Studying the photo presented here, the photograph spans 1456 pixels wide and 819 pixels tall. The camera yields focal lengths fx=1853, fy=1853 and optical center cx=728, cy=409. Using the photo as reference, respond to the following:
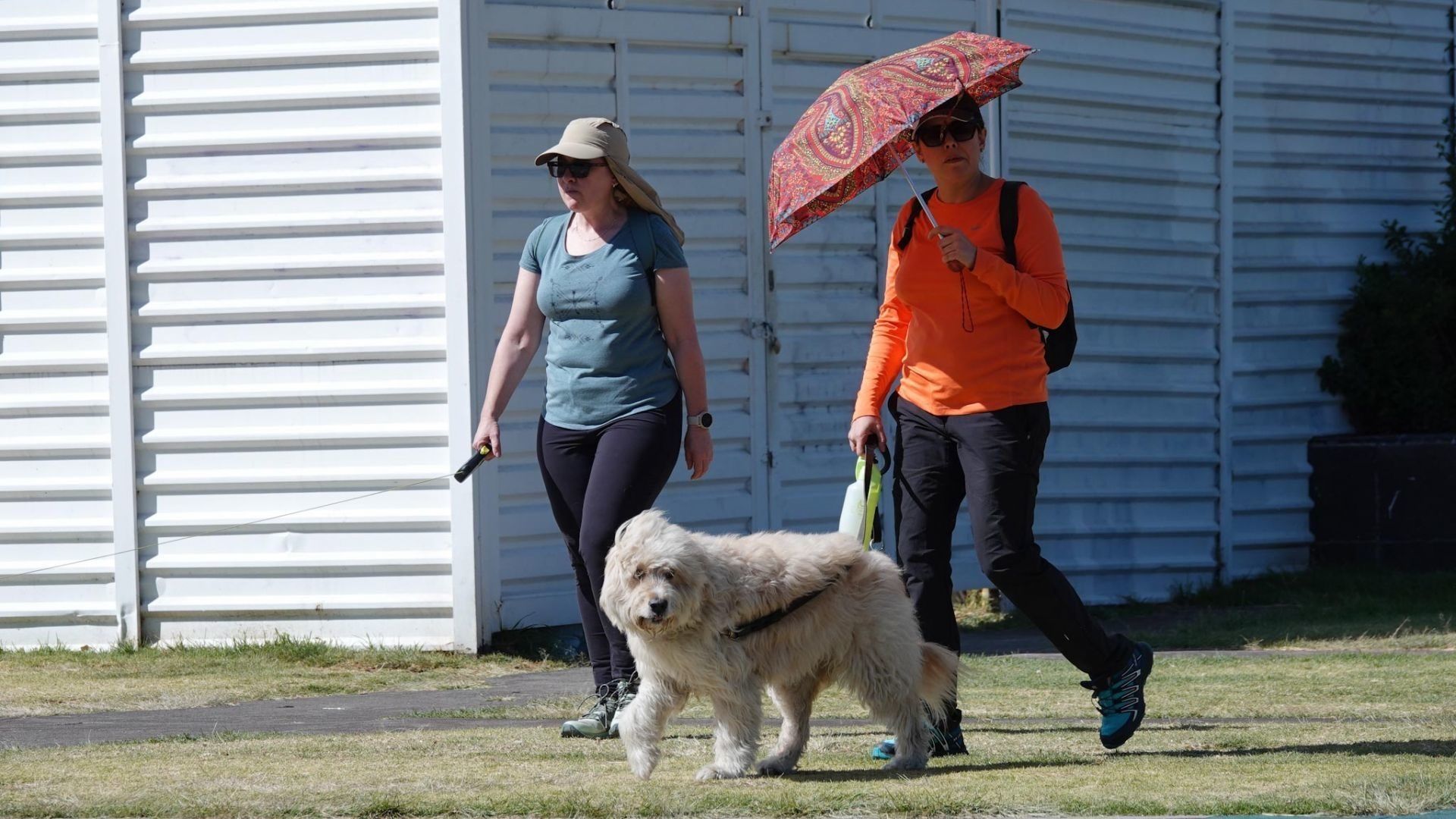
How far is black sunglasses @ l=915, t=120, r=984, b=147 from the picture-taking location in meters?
5.81

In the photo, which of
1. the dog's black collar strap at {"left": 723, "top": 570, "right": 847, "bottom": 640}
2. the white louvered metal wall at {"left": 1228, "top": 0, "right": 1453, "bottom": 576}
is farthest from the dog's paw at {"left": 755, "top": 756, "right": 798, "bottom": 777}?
the white louvered metal wall at {"left": 1228, "top": 0, "right": 1453, "bottom": 576}

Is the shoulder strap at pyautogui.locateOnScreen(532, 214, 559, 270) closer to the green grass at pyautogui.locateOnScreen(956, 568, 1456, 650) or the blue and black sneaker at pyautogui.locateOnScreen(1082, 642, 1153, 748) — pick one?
the blue and black sneaker at pyautogui.locateOnScreen(1082, 642, 1153, 748)

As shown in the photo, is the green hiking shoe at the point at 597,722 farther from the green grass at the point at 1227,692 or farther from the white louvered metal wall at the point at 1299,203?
the white louvered metal wall at the point at 1299,203

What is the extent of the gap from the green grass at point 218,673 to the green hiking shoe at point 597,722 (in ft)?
6.25

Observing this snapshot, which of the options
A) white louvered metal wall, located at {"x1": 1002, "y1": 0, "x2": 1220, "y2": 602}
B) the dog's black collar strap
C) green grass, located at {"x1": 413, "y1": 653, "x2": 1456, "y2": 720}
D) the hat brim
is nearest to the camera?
the dog's black collar strap

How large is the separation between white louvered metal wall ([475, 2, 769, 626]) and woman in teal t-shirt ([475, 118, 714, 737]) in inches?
103

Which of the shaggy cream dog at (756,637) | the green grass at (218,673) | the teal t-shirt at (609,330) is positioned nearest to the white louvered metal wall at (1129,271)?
the green grass at (218,673)

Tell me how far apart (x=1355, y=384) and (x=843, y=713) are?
669cm

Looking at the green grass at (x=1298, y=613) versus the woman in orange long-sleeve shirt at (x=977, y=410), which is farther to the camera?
the green grass at (x=1298, y=613)

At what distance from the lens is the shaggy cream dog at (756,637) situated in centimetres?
Result: 523

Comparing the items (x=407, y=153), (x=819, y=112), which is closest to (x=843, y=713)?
(x=819, y=112)

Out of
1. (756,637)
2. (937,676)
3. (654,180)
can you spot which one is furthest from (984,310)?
(654,180)

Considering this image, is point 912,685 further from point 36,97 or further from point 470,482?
point 36,97

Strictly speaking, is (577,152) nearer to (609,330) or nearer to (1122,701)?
(609,330)
